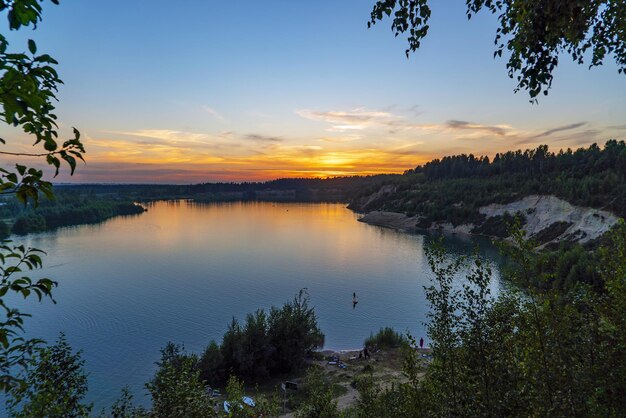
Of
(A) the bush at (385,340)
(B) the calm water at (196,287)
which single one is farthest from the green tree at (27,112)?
(A) the bush at (385,340)

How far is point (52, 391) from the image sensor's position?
A: 1185 centimetres

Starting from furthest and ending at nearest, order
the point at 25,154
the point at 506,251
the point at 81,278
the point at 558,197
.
→ the point at 558,197
the point at 81,278
the point at 506,251
the point at 25,154

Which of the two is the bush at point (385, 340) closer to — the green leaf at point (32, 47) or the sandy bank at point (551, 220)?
the sandy bank at point (551, 220)

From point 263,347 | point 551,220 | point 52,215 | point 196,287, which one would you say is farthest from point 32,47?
point 52,215

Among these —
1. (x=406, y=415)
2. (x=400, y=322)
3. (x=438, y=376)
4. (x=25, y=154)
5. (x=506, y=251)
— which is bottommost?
(x=400, y=322)

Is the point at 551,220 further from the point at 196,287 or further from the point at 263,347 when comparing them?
the point at 263,347

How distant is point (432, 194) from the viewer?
574ft

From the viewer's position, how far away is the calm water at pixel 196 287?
45.6 meters

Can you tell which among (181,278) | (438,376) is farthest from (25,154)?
(181,278)

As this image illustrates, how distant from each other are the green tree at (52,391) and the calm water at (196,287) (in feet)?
59.0

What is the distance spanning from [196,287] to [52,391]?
56.6 meters

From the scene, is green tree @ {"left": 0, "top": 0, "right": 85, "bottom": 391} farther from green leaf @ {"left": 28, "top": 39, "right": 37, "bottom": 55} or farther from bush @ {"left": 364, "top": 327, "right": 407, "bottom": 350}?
bush @ {"left": 364, "top": 327, "right": 407, "bottom": 350}

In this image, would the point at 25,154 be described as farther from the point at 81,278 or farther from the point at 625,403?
the point at 81,278

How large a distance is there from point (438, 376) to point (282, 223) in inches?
6142
